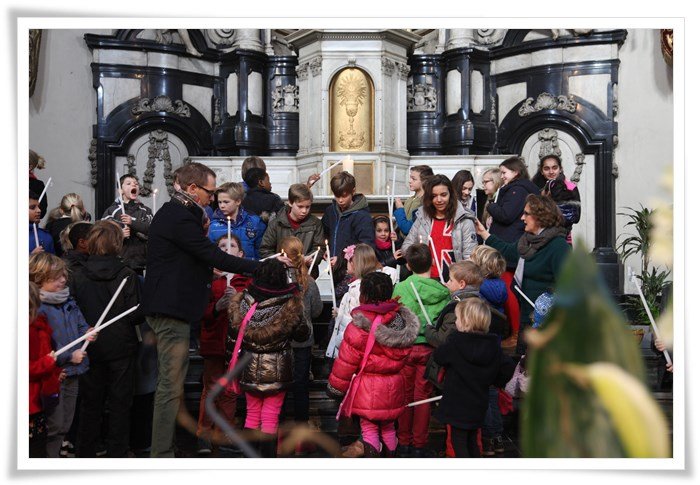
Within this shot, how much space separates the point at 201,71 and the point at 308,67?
155cm

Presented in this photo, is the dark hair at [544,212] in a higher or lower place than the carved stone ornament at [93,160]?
lower

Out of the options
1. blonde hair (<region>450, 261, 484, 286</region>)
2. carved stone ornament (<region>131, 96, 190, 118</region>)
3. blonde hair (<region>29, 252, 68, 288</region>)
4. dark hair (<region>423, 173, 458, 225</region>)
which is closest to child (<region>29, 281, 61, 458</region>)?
blonde hair (<region>29, 252, 68, 288</region>)

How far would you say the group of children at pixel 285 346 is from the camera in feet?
13.1

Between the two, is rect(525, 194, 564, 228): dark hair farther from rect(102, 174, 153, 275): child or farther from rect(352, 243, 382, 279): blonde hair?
rect(102, 174, 153, 275): child

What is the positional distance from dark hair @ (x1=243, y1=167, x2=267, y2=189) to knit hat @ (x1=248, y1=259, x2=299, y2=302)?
2.39 meters

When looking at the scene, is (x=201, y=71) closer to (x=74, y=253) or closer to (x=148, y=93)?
(x=148, y=93)

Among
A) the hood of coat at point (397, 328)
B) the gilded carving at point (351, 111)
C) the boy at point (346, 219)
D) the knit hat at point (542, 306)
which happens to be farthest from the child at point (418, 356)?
the gilded carving at point (351, 111)

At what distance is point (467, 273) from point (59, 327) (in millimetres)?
2114

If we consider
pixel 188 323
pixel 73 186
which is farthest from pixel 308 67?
pixel 188 323

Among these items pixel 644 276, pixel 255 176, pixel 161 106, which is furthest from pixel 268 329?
pixel 161 106

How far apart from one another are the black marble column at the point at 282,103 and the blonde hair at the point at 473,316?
7.97 meters

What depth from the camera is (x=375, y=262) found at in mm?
5105

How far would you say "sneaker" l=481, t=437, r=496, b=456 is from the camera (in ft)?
15.4

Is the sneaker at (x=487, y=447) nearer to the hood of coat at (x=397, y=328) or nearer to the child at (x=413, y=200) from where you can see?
the hood of coat at (x=397, y=328)
